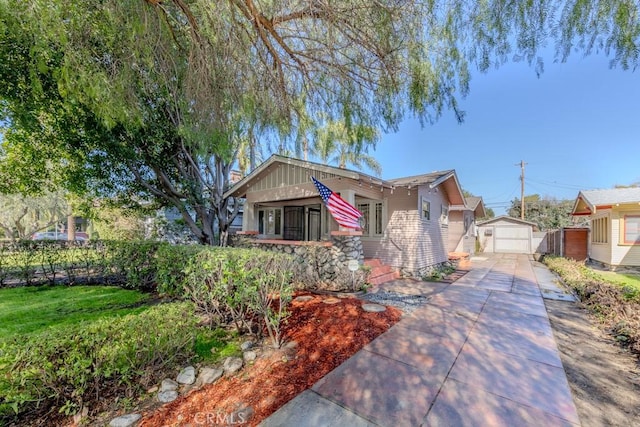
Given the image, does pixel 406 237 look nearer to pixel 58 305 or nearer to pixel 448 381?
pixel 448 381

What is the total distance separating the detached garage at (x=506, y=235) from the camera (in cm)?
2291

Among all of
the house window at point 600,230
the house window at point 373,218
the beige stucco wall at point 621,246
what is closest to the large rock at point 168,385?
the house window at point 373,218

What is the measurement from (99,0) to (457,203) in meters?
14.9

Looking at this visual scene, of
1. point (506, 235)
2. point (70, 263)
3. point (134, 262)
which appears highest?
point (134, 262)

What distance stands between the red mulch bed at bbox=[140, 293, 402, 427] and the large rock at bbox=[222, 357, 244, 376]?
10 cm

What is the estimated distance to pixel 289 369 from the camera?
10.7 ft

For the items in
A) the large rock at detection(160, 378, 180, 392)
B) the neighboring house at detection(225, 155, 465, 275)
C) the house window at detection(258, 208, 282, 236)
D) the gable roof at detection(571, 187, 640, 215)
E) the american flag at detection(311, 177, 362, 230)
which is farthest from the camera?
the house window at detection(258, 208, 282, 236)

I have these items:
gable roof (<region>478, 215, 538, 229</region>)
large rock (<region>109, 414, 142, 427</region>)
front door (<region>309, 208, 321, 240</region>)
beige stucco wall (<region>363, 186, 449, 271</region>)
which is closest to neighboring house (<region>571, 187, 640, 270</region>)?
beige stucco wall (<region>363, 186, 449, 271</region>)

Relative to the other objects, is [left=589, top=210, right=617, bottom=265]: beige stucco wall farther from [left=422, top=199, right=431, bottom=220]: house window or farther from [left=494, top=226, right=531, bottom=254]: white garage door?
[left=422, top=199, right=431, bottom=220]: house window

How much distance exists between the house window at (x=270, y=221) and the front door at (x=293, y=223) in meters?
0.40

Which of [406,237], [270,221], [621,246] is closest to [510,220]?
[621,246]

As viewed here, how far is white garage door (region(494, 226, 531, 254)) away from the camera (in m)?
22.9

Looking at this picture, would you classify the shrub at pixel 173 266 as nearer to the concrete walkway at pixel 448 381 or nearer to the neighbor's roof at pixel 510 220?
the concrete walkway at pixel 448 381

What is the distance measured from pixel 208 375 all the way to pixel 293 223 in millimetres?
9534
